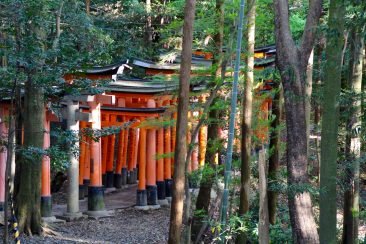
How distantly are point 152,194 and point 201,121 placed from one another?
31.5ft

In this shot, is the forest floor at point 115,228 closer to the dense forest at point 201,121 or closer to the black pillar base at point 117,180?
the dense forest at point 201,121

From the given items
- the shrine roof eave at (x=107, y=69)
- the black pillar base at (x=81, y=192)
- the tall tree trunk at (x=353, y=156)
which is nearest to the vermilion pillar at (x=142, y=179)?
the black pillar base at (x=81, y=192)

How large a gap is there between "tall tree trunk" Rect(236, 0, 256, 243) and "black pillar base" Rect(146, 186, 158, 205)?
29.5 feet

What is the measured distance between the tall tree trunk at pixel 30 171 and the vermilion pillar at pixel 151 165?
7.37 metres

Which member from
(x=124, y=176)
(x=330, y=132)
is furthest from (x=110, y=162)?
(x=330, y=132)

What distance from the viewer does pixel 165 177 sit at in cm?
2397

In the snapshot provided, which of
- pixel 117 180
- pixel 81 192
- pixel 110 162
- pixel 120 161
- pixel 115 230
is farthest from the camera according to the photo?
pixel 117 180

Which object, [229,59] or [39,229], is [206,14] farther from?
[39,229]

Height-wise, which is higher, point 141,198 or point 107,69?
point 107,69

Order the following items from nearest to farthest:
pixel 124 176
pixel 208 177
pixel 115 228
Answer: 1. pixel 208 177
2. pixel 115 228
3. pixel 124 176

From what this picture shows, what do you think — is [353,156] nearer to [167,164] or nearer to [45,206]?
[45,206]

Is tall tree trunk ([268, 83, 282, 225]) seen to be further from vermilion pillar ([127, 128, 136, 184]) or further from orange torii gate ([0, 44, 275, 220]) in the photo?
vermilion pillar ([127, 128, 136, 184])

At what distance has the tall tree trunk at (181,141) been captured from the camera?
1102 centimetres

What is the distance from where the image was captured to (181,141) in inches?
436
